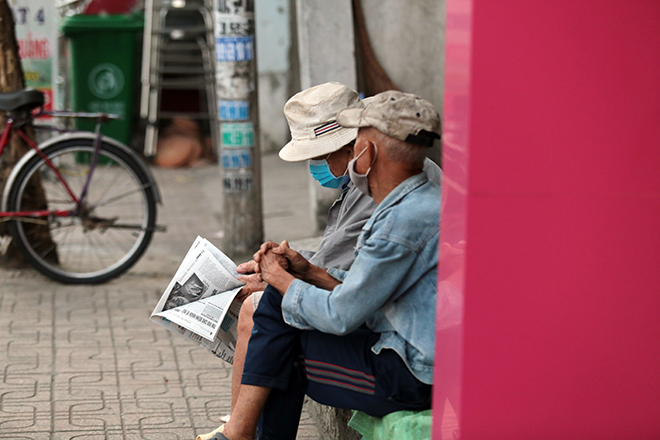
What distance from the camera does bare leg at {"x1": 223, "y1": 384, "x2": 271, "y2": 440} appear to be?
2.53 metres

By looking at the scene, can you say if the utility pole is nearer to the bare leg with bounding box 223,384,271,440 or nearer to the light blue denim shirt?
the bare leg with bounding box 223,384,271,440

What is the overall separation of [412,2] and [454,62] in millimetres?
4860

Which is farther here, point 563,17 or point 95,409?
point 95,409

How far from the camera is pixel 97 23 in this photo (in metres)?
9.31

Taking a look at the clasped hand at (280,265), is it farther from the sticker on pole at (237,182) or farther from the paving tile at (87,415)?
the sticker on pole at (237,182)

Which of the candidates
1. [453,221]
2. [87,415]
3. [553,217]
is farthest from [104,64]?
[553,217]

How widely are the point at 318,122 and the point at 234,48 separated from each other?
2.87 metres

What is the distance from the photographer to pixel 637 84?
1914 mm

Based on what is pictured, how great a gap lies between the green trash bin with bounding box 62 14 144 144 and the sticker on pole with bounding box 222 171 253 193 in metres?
4.08

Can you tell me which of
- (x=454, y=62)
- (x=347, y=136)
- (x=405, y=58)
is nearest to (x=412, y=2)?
(x=405, y=58)

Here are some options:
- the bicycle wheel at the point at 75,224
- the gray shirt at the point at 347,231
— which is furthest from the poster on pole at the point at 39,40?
the gray shirt at the point at 347,231

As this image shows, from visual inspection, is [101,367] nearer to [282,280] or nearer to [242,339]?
[242,339]

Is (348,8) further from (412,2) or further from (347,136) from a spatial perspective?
(347,136)

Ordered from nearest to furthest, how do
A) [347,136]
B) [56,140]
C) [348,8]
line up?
[347,136] → [56,140] → [348,8]
